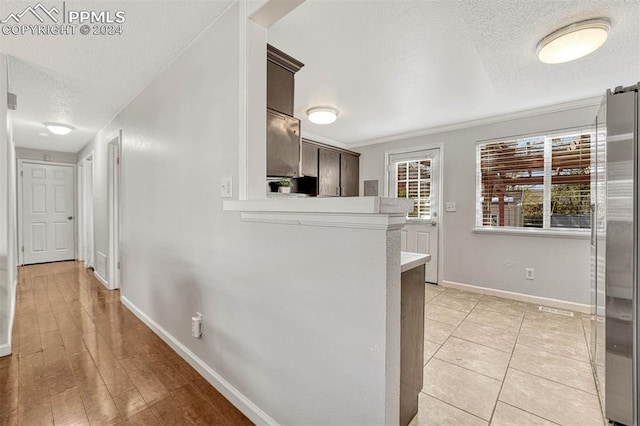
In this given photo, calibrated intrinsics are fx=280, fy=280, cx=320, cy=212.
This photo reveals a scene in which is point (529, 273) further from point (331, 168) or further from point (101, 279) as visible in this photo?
point (101, 279)

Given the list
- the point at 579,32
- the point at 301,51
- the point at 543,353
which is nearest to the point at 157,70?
the point at 301,51

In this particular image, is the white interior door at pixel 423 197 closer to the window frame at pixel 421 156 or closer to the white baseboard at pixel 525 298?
the window frame at pixel 421 156

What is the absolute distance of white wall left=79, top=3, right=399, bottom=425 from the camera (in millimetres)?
1027

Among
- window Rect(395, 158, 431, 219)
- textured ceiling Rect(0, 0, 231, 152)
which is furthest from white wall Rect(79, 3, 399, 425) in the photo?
window Rect(395, 158, 431, 219)

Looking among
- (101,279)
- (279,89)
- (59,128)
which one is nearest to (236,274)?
(279,89)

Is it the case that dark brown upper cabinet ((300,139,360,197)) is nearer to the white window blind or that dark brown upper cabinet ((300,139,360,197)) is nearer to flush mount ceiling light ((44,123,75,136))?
the white window blind

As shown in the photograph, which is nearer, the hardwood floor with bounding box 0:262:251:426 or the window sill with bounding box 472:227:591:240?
the hardwood floor with bounding box 0:262:251:426

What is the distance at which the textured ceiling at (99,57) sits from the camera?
1613 mm

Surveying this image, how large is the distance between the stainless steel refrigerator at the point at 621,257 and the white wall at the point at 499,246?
199cm

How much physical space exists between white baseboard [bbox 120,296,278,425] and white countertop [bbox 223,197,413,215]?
41.0 inches

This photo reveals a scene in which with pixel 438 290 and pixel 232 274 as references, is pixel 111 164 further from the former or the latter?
pixel 438 290

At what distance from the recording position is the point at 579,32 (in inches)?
69.4

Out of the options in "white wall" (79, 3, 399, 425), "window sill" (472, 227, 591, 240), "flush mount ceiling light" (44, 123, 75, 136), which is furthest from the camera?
"flush mount ceiling light" (44, 123, 75, 136)

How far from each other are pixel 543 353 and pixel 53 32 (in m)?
4.18
